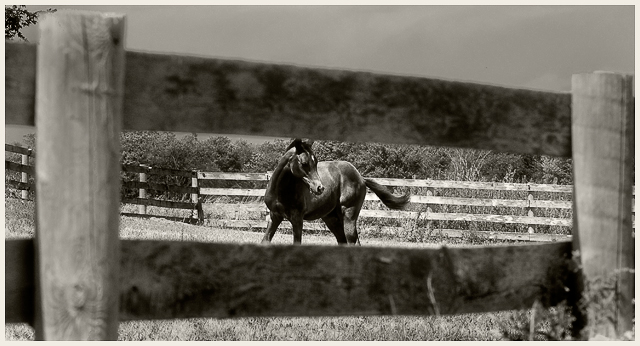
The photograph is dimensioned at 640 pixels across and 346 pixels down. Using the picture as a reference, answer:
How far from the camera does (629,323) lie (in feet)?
9.36

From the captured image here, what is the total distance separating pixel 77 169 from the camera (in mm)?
2016

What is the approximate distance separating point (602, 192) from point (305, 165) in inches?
232

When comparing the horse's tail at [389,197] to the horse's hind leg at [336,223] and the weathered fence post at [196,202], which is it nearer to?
the horse's hind leg at [336,223]

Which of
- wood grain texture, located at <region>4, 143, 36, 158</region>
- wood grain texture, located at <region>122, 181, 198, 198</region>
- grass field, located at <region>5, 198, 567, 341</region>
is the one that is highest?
wood grain texture, located at <region>4, 143, 36, 158</region>

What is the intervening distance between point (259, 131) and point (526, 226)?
17276 millimetres

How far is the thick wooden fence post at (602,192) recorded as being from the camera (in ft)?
9.19

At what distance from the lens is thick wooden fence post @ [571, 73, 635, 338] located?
2.80 m

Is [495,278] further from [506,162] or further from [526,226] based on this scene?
[506,162]

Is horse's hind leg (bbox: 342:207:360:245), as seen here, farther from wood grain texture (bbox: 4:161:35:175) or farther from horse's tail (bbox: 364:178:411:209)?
wood grain texture (bbox: 4:161:35:175)

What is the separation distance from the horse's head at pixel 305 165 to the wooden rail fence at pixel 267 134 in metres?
5.69

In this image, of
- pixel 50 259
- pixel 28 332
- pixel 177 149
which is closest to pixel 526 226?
pixel 28 332

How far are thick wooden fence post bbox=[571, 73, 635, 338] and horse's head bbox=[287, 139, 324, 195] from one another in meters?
5.68

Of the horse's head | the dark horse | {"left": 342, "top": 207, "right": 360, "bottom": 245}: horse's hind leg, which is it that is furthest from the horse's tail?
the horse's head

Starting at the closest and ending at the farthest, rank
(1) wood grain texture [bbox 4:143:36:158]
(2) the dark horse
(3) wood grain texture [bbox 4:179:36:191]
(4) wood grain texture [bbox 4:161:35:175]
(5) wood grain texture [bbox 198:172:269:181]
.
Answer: (2) the dark horse → (4) wood grain texture [bbox 4:161:35:175] → (1) wood grain texture [bbox 4:143:36:158] → (3) wood grain texture [bbox 4:179:36:191] → (5) wood grain texture [bbox 198:172:269:181]
